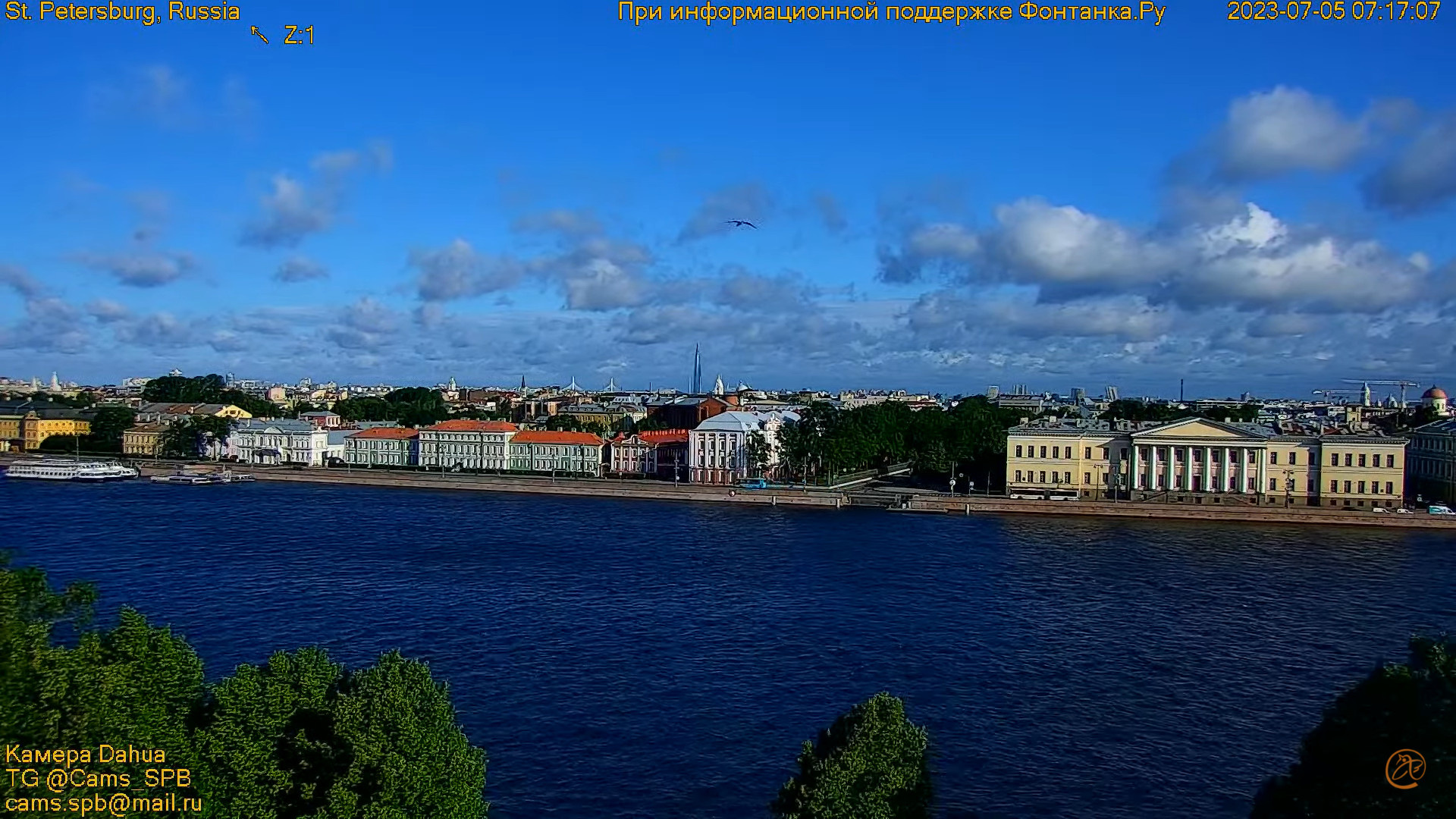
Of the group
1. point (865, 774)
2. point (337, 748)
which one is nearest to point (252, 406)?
point (337, 748)

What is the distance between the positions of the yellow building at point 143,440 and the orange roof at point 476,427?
48.3 ft

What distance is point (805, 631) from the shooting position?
15508 millimetres

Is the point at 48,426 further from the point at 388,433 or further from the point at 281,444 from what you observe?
the point at 388,433

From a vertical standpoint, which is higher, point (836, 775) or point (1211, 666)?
point (836, 775)

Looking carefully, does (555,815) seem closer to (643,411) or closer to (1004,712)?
(1004,712)

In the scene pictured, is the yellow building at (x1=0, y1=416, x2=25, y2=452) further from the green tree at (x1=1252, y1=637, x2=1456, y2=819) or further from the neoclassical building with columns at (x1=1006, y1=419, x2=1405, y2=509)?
the green tree at (x1=1252, y1=637, x2=1456, y2=819)

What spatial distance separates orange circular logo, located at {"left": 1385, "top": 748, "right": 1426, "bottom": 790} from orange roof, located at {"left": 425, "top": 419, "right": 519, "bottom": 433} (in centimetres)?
4131

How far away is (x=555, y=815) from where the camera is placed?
29.9ft

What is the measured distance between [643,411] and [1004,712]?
64.4 metres

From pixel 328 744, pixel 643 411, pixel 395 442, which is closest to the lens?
pixel 328 744

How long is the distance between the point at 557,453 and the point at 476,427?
4.19 meters

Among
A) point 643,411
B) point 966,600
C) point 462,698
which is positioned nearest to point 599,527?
point 966,600

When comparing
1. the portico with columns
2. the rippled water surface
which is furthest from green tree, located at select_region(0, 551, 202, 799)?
the portico with columns

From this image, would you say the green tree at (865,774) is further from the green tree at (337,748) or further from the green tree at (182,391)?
the green tree at (182,391)
